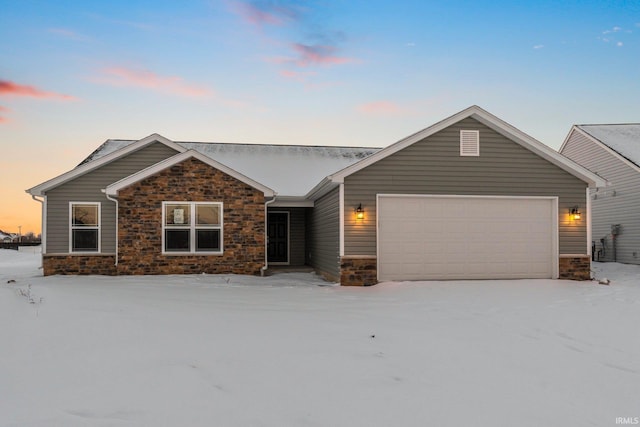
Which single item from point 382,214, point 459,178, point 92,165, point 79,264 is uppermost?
point 92,165

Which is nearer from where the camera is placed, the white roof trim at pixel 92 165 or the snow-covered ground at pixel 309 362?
the snow-covered ground at pixel 309 362

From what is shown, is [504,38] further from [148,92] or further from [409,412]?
[409,412]

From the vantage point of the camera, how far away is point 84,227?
1384 cm

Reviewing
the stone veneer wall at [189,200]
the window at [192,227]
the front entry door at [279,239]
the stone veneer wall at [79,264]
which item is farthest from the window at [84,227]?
the front entry door at [279,239]

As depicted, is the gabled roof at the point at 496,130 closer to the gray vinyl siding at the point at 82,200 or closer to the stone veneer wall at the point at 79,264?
the gray vinyl siding at the point at 82,200

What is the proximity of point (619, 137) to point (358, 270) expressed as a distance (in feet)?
49.9

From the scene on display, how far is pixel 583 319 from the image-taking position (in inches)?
289

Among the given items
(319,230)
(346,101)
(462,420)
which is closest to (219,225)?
(319,230)

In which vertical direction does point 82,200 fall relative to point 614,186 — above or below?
below

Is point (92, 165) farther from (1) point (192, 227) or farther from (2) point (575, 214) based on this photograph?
(2) point (575, 214)

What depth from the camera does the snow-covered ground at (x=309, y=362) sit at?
353 cm

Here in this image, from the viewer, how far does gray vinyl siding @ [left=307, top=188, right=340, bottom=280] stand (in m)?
11.9
